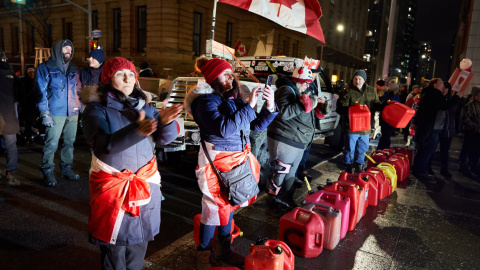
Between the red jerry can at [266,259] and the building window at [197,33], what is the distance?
22414 millimetres

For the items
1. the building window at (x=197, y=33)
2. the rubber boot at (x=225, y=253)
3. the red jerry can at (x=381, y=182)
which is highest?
the building window at (x=197, y=33)

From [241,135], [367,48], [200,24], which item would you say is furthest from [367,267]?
[367,48]

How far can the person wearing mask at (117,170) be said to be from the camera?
2.09m

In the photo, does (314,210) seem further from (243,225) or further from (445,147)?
(445,147)

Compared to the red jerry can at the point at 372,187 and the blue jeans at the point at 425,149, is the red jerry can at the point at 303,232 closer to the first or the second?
the red jerry can at the point at 372,187

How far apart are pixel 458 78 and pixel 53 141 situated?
950 centimetres

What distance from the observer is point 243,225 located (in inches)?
164

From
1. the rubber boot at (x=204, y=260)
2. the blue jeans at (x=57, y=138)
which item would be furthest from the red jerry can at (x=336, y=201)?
the blue jeans at (x=57, y=138)

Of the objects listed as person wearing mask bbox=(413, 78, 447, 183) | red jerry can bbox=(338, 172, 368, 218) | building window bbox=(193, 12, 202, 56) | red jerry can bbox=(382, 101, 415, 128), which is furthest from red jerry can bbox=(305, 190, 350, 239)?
building window bbox=(193, 12, 202, 56)

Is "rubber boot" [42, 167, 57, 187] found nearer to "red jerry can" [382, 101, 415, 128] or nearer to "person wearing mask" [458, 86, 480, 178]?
"red jerry can" [382, 101, 415, 128]

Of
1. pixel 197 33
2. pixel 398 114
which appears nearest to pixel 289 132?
pixel 398 114

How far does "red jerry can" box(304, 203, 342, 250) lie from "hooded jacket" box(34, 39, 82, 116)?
408 cm

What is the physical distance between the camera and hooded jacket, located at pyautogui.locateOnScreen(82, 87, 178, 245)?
194cm

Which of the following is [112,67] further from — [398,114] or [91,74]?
[398,114]
